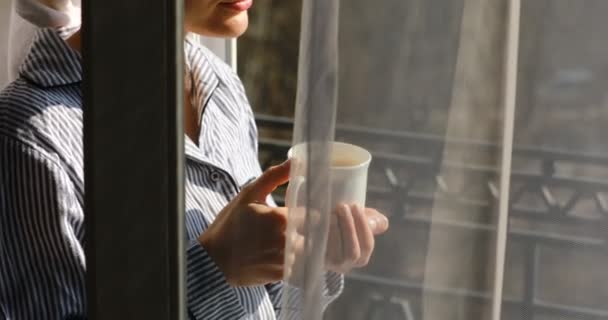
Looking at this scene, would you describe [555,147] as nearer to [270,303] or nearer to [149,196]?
[149,196]

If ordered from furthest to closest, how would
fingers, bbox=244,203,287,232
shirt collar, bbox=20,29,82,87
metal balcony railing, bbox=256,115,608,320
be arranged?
shirt collar, bbox=20,29,82,87, fingers, bbox=244,203,287,232, metal balcony railing, bbox=256,115,608,320

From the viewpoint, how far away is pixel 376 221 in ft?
2.08

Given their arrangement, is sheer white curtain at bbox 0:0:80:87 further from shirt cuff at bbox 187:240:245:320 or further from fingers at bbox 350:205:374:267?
fingers at bbox 350:205:374:267

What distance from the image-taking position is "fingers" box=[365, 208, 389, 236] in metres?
0.63

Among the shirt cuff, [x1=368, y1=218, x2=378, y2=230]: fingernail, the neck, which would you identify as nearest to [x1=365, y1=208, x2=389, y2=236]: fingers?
[x1=368, y1=218, x2=378, y2=230]: fingernail

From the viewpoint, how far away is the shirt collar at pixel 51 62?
91 cm

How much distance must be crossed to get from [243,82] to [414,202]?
572 millimetres

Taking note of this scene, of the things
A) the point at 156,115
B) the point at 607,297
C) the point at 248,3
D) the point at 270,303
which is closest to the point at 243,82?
the point at 248,3

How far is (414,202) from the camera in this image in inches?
24.7

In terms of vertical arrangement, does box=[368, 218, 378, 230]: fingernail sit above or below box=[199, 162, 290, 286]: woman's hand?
above

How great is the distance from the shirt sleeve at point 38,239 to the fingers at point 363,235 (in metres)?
0.31

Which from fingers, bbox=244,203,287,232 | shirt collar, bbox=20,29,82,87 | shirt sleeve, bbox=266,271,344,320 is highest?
shirt collar, bbox=20,29,82,87

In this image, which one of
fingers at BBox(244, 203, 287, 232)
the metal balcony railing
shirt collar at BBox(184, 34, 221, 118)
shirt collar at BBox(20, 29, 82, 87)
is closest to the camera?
the metal balcony railing

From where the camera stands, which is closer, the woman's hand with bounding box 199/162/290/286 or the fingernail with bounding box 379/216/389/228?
the fingernail with bounding box 379/216/389/228
